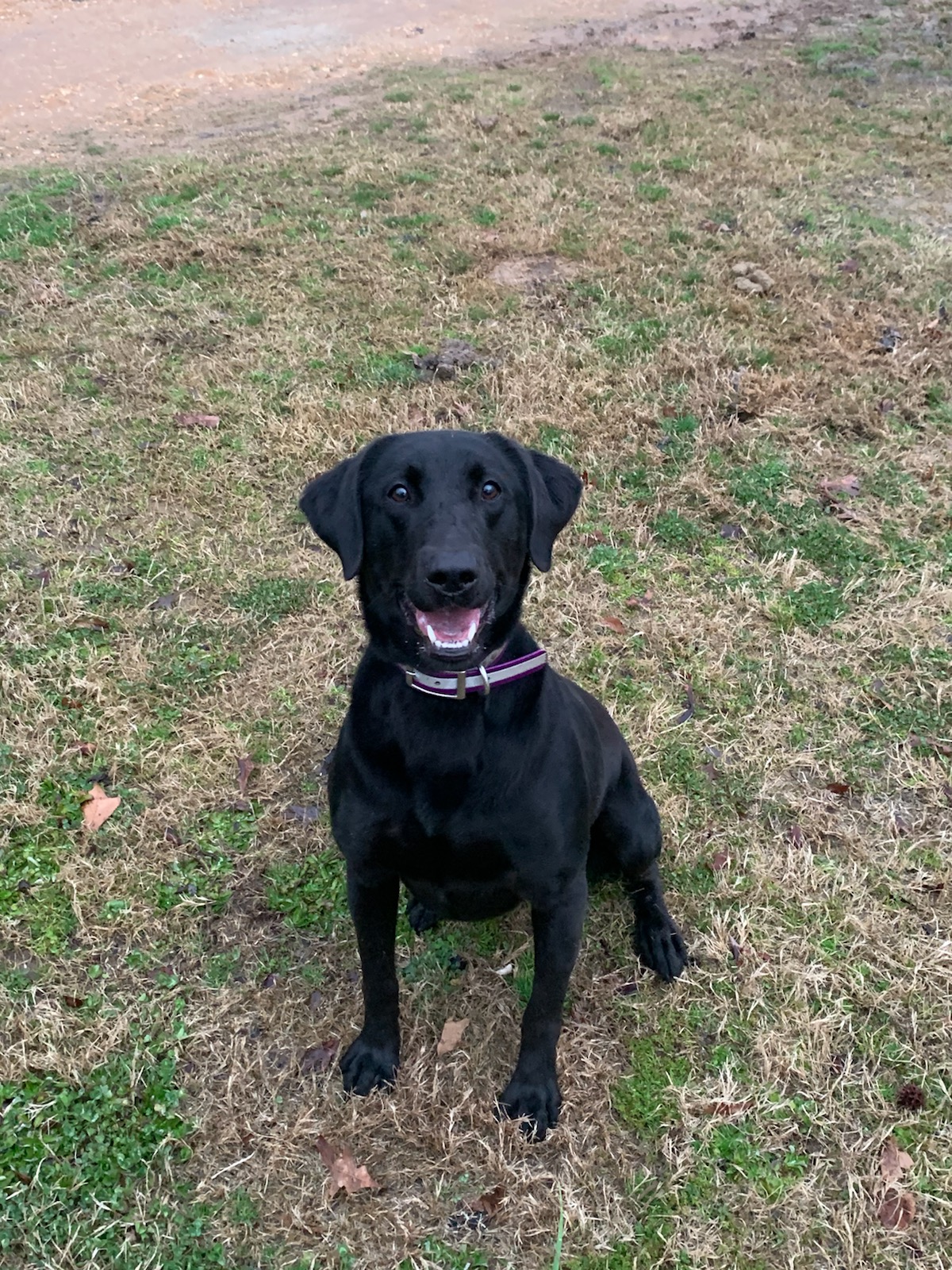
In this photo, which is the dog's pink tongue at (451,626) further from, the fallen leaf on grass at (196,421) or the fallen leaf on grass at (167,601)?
the fallen leaf on grass at (196,421)

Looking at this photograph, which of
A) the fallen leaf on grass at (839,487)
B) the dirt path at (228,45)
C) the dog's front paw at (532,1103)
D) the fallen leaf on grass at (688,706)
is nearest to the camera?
the dog's front paw at (532,1103)

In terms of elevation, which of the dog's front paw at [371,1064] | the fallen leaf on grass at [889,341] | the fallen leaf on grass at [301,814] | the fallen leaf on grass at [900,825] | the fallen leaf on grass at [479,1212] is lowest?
the fallen leaf on grass at [479,1212]

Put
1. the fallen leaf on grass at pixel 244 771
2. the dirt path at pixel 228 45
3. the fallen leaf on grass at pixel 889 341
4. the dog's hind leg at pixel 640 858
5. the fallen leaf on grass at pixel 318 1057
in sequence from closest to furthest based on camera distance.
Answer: the fallen leaf on grass at pixel 318 1057 → the dog's hind leg at pixel 640 858 → the fallen leaf on grass at pixel 244 771 → the fallen leaf on grass at pixel 889 341 → the dirt path at pixel 228 45

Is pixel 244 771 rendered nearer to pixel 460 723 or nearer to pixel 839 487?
pixel 460 723

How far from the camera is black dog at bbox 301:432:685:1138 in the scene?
7.36ft

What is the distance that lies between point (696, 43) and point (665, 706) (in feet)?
40.1

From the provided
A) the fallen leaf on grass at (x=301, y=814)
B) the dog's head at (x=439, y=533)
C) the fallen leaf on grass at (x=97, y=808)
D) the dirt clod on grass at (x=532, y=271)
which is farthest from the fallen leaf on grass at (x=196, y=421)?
the dog's head at (x=439, y=533)

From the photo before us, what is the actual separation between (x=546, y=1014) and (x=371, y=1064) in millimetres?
567

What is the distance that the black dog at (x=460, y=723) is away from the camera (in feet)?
7.36

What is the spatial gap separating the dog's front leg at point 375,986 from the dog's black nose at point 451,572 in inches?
32.6

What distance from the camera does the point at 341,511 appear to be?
7.86 feet

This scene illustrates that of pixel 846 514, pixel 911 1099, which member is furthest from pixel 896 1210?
pixel 846 514

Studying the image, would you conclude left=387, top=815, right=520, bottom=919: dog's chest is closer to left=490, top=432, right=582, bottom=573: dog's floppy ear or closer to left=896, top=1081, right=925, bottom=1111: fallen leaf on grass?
left=490, top=432, right=582, bottom=573: dog's floppy ear

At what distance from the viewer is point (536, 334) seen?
5.96 metres
